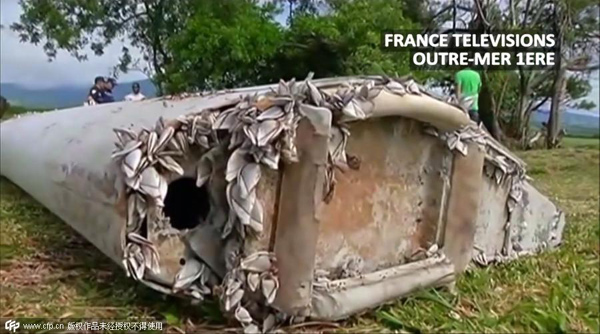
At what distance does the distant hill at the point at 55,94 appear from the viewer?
90cm

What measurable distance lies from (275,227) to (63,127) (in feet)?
1.46

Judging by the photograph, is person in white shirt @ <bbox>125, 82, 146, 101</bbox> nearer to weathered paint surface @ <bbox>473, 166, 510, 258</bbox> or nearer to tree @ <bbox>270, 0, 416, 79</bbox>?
tree @ <bbox>270, 0, 416, 79</bbox>

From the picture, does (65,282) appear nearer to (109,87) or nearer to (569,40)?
(109,87)

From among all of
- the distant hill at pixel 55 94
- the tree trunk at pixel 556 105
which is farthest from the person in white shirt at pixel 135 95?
the tree trunk at pixel 556 105

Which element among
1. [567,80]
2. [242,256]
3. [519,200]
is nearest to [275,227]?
[242,256]

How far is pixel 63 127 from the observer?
1.01m

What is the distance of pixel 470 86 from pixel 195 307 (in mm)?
663

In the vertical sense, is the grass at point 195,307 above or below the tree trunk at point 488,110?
below

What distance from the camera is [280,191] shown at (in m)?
0.77

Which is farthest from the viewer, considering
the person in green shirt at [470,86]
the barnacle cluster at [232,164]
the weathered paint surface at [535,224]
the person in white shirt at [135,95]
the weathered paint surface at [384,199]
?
the weathered paint surface at [535,224]

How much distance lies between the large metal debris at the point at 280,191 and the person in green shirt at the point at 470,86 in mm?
61

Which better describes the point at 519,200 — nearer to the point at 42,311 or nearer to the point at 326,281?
the point at 326,281


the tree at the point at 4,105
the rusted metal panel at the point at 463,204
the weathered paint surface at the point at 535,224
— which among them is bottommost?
the weathered paint surface at the point at 535,224

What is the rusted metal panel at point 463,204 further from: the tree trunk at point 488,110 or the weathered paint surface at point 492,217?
the tree trunk at point 488,110
